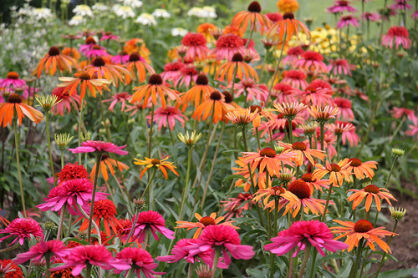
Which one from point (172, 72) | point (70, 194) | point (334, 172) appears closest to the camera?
point (70, 194)

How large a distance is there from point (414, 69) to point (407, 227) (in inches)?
52.0

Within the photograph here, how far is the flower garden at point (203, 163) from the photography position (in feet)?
4.36

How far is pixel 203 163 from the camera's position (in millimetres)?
2209

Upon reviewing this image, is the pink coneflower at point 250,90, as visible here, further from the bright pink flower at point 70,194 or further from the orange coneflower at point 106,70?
the bright pink flower at point 70,194

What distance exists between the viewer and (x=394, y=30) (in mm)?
3760

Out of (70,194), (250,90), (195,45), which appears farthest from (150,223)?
(195,45)

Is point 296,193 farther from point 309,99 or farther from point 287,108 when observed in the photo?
point 309,99

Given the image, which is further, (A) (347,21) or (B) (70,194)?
(A) (347,21)

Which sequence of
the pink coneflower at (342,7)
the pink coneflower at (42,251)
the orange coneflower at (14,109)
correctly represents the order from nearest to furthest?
1. the pink coneflower at (42,251)
2. the orange coneflower at (14,109)
3. the pink coneflower at (342,7)

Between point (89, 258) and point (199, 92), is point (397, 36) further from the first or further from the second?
point (89, 258)

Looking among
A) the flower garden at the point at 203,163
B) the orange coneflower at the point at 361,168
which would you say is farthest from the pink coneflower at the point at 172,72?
the orange coneflower at the point at 361,168

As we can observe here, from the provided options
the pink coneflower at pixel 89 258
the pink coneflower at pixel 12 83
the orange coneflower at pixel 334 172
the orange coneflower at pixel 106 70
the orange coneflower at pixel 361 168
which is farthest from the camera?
the pink coneflower at pixel 12 83

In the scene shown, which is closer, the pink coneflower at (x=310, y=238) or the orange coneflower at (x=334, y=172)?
the pink coneflower at (x=310, y=238)

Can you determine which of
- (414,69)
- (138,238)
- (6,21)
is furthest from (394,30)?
(6,21)
